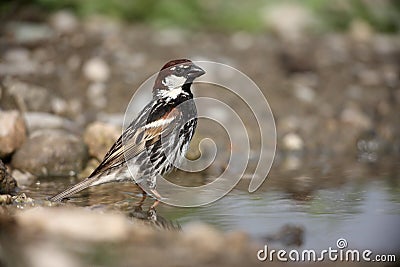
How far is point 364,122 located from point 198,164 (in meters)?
2.59

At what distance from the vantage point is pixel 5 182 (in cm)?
631

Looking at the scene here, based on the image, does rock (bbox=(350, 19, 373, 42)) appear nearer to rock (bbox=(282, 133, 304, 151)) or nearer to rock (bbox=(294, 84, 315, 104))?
rock (bbox=(294, 84, 315, 104))

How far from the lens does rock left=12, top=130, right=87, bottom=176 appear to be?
729 centimetres

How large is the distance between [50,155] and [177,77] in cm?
152

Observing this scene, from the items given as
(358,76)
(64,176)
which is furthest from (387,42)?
(64,176)

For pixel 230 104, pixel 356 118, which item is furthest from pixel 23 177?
pixel 356 118

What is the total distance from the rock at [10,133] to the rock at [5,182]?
84cm

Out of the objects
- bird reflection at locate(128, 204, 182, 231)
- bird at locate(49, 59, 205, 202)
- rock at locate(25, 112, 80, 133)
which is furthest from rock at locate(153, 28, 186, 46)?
bird reflection at locate(128, 204, 182, 231)

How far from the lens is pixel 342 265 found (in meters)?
4.31

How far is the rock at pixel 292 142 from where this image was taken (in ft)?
29.8

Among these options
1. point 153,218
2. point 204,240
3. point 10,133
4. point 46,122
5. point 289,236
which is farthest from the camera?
point 46,122

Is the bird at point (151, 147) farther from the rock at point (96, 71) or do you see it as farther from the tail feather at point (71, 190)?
the rock at point (96, 71)

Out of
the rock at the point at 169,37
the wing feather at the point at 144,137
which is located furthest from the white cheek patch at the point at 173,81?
the rock at the point at 169,37

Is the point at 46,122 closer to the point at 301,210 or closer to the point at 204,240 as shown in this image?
the point at 301,210
